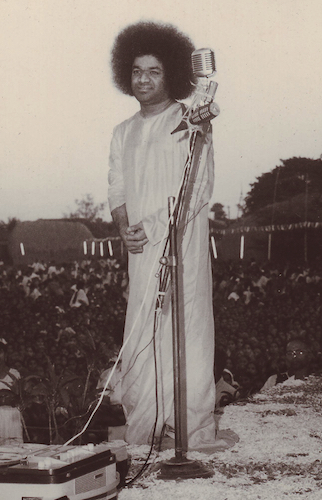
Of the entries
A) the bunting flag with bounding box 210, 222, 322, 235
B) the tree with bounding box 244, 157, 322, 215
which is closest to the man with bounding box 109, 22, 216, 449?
the tree with bounding box 244, 157, 322, 215

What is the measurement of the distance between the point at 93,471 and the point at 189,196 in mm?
2039

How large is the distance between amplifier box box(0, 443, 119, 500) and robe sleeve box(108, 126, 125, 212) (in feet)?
6.59

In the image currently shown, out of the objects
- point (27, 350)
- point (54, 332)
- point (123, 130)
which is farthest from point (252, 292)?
point (123, 130)

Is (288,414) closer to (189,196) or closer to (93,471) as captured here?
(189,196)

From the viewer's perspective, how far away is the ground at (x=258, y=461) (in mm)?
3520

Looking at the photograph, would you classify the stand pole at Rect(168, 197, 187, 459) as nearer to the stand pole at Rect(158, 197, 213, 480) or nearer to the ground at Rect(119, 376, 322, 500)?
the stand pole at Rect(158, 197, 213, 480)

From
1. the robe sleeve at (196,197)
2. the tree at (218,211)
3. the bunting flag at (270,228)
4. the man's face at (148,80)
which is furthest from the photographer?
the bunting flag at (270,228)

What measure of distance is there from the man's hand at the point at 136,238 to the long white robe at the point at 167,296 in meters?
0.05

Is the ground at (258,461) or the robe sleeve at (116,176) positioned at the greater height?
the robe sleeve at (116,176)

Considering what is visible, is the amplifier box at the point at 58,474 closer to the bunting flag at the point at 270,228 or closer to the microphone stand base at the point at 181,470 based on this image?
the microphone stand base at the point at 181,470

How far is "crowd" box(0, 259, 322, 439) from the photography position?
7.00m

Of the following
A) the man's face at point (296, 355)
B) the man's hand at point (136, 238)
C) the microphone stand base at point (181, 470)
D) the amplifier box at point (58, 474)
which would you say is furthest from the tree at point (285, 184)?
the amplifier box at point (58, 474)

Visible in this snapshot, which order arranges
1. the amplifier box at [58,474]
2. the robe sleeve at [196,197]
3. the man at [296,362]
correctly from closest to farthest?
1. the amplifier box at [58,474]
2. the robe sleeve at [196,197]
3. the man at [296,362]

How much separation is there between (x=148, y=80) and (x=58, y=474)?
274cm
